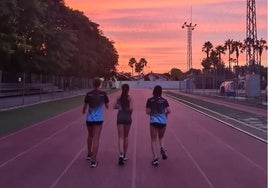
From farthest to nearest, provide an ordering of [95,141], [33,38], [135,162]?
[33,38], [135,162], [95,141]

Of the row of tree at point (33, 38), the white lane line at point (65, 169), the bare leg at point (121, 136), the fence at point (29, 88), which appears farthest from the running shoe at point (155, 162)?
the row of tree at point (33, 38)

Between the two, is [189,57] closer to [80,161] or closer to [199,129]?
[199,129]

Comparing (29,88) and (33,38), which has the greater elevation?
(33,38)

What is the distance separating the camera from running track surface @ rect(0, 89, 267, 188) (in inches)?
388

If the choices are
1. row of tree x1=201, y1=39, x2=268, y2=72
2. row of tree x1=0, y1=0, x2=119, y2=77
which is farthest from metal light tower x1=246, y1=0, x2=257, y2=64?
row of tree x1=201, y1=39, x2=268, y2=72

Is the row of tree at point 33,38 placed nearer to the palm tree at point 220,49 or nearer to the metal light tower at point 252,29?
the metal light tower at point 252,29

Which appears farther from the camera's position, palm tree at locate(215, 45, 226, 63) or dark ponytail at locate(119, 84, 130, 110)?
palm tree at locate(215, 45, 226, 63)

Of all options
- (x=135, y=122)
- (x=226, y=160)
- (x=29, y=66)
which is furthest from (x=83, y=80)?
(x=226, y=160)

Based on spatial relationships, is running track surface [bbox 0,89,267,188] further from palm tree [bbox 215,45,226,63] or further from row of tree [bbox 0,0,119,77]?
palm tree [bbox 215,45,226,63]

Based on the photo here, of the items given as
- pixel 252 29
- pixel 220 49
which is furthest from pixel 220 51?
pixel 252 29

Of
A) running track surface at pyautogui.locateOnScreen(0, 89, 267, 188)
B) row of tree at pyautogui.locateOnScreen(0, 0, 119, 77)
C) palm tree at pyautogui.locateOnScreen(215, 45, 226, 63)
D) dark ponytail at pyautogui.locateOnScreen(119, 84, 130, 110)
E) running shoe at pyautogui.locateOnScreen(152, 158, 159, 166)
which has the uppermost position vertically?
palm tree at pyautogui.locateOnScreen(215, 45, 226, 63)

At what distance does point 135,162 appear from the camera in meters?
12.2

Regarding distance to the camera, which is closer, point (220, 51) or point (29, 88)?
point (29, 88)

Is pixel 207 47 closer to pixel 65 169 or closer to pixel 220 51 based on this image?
pixel 220 51
